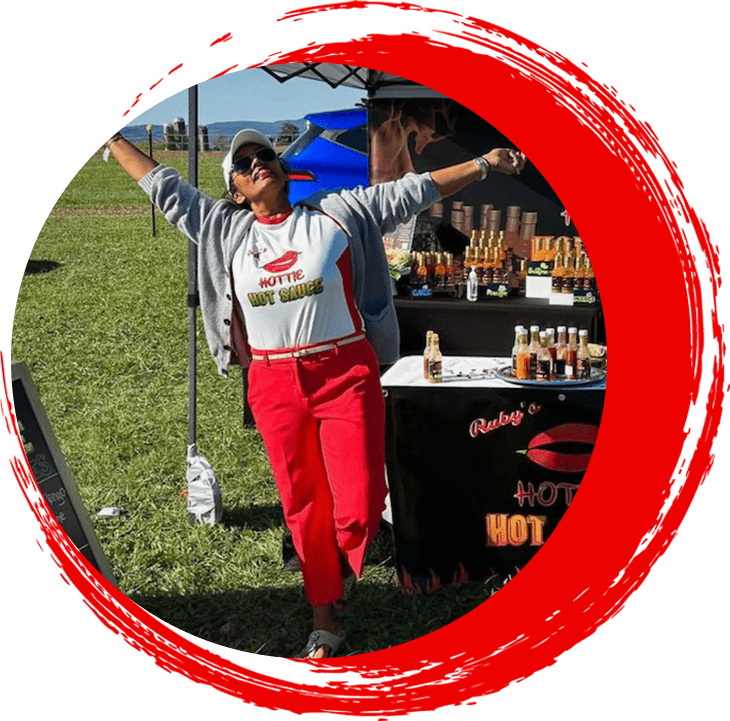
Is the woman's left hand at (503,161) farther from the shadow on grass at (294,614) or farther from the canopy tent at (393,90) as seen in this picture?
the shadow on grass at (294,614)

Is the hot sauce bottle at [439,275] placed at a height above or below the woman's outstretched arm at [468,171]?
below

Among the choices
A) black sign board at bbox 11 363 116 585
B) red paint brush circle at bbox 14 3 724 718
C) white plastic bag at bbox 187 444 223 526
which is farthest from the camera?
white plastic bag at bbox 187 444 223 526

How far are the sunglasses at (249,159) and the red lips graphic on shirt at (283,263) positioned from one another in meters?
0.33

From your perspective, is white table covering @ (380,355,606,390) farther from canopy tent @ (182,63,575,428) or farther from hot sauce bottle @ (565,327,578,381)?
canopy tent @ (182,63,575,428)

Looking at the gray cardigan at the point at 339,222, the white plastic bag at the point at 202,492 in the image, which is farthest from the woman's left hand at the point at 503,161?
the white plastic bag at the point at 202,492

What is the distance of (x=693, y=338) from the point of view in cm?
335

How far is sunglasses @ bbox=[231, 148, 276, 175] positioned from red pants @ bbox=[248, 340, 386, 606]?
0.67 m

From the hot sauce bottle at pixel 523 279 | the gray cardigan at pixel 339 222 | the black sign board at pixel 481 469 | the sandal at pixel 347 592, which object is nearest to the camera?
the gray cardigan at pixel 339 222

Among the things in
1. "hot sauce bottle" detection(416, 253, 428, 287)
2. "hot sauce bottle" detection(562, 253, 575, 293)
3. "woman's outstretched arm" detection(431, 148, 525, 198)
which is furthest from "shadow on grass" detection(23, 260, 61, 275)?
"woman's outstretched arm" detection(431, 148, 525, 198)

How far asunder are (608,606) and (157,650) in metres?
1.62

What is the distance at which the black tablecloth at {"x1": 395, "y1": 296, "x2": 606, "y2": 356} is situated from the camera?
4.80 m

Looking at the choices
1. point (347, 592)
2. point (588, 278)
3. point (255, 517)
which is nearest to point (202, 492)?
point (255, 517)

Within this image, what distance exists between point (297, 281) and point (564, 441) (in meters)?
1.35

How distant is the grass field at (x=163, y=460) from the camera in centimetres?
408
